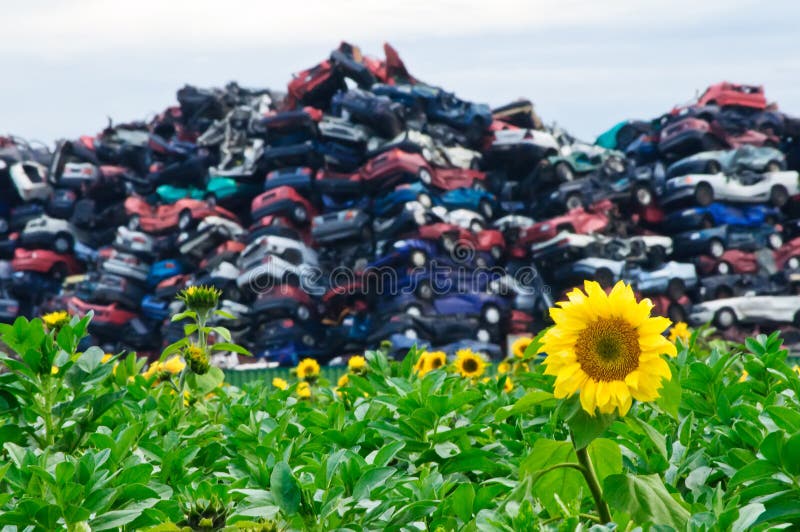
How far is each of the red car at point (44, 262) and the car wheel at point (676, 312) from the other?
9.60 m

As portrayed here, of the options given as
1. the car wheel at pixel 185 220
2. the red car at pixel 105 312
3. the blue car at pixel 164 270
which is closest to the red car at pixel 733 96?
the car wheel at pixel 185 220

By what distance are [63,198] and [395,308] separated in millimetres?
7207

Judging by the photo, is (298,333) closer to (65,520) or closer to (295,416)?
(295,416)

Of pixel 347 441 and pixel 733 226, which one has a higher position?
pixel 347 441

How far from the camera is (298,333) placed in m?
11.3

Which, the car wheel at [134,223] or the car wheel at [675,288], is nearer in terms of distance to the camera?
the car wheel at [675,288]

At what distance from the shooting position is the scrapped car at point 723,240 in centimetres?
1186

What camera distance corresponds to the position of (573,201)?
38.6 ft

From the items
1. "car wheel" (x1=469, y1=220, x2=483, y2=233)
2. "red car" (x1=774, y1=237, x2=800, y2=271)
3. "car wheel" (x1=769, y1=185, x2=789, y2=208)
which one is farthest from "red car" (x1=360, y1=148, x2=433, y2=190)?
"red car" (x1=774, y1=237, x2=800, y2=271)

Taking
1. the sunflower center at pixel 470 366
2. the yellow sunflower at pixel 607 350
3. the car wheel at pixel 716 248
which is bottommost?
the car wheel at pixel 716 248

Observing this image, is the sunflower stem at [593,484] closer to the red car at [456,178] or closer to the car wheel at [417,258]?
the car wheel at [417,258]

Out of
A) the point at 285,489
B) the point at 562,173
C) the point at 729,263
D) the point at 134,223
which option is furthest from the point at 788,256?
the point at 285,489

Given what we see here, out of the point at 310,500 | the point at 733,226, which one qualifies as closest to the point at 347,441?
the point at 310,500

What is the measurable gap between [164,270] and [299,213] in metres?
2.53
